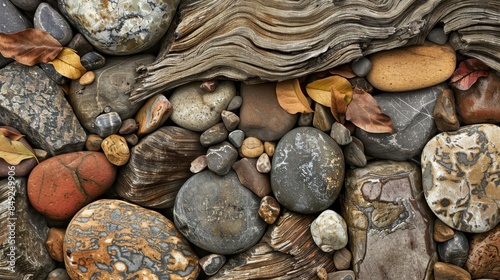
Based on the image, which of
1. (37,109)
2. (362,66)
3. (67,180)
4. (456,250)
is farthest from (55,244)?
(456,250)

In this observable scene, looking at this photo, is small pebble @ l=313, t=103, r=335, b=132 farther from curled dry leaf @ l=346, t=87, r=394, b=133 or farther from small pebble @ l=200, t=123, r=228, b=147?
small pebble @ l=200, t=123, r=228, b=147

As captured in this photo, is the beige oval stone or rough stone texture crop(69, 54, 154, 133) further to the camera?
rough stone texture crop(69, 54, 154, 133)

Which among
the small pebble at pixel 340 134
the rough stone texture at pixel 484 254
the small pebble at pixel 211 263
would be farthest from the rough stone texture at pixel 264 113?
the rough stone texture at pixel 484 254

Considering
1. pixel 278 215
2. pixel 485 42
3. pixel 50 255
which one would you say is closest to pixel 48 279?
pixel 50 255

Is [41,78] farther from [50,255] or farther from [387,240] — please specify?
[387,240]

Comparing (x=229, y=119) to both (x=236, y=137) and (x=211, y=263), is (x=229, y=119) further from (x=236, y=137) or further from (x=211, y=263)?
(x=211, y=263)

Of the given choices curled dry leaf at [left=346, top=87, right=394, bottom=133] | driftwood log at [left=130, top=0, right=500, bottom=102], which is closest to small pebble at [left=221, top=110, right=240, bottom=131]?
driftwood log at [left=130, top=0, right=500, bottom=102]
